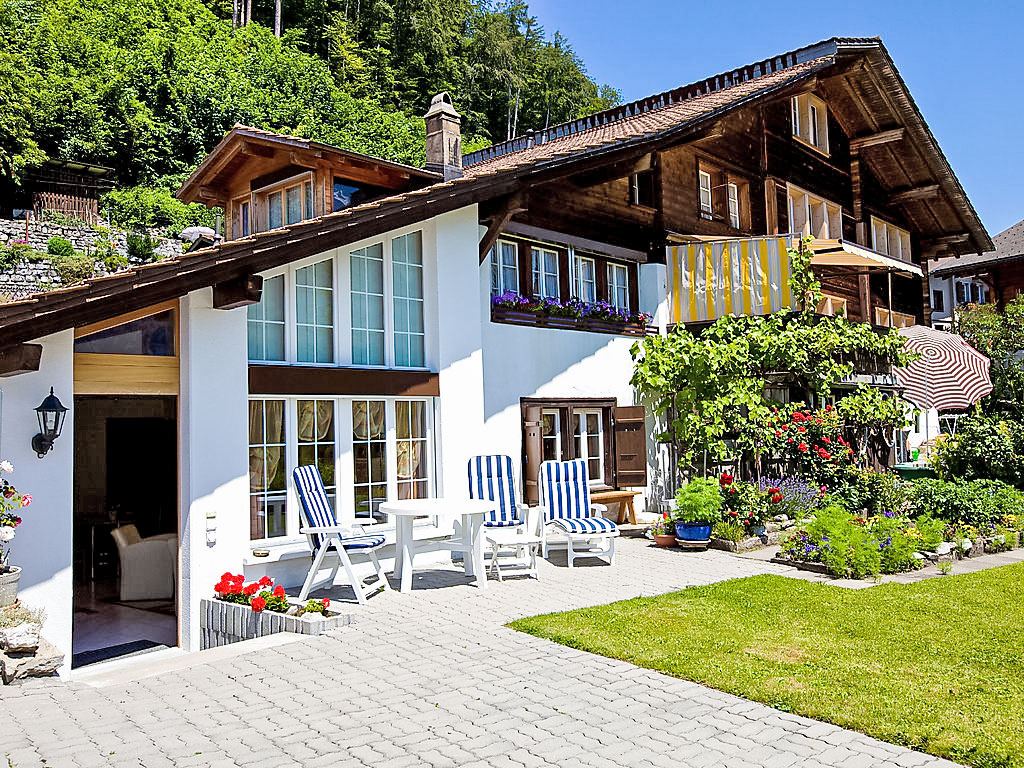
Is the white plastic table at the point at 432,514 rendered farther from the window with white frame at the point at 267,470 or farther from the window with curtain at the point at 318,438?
the window with white frame at the point at 267,470

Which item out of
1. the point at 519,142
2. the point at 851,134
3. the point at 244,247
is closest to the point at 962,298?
the point at 851,134

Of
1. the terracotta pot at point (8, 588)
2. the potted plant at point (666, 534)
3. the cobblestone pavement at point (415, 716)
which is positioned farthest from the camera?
the potted plant at point (666, 534)

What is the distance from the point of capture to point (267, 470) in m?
9.84

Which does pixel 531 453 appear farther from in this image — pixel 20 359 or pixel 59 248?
pixel 59 248

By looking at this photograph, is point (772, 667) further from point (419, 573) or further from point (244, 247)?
point (244, 247)

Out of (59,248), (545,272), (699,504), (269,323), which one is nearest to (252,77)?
(59,248)

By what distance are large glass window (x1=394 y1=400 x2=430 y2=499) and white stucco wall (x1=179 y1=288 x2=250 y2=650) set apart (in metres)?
2.18

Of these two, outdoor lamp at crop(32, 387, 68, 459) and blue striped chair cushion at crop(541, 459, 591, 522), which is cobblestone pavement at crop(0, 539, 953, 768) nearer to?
outdoor lamp at crop(32, 387, 68, 459)

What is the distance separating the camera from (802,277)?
15812 mm

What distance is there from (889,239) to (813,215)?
4327 mm

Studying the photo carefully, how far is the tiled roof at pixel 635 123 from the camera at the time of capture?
1617cm

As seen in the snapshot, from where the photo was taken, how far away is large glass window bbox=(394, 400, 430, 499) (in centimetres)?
1111

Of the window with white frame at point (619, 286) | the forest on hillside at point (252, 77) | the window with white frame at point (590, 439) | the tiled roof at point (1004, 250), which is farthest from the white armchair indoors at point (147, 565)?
the tiled roof at point (1004, 250)

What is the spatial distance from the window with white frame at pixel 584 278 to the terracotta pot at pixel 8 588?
9.72 meters
